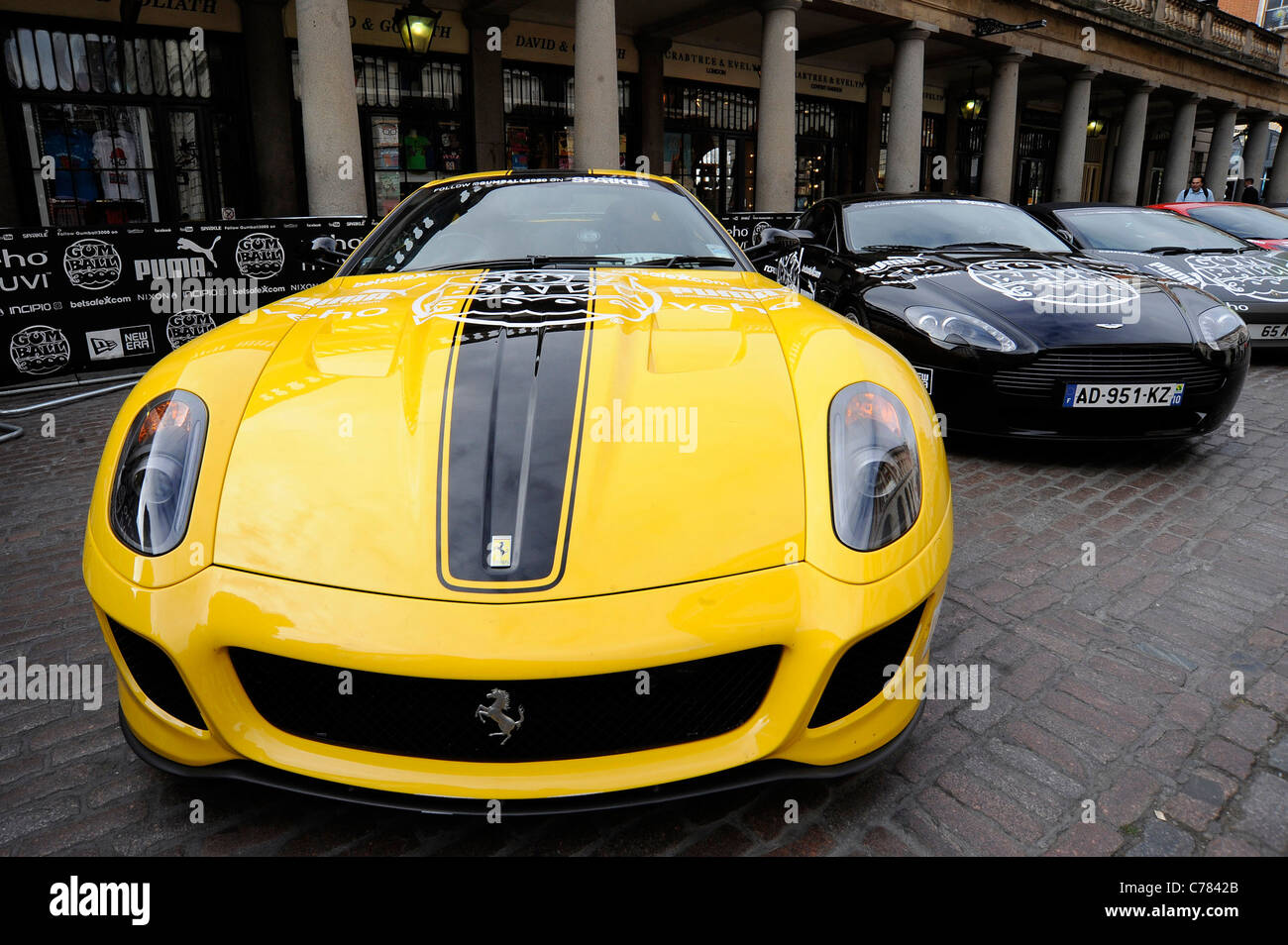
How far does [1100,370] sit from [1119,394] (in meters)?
0.16

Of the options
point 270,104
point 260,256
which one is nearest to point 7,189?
point 270,104

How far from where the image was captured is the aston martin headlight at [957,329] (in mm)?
4129

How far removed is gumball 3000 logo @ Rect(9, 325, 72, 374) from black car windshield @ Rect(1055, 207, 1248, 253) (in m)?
8.59

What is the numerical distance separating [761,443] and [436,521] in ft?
2.34

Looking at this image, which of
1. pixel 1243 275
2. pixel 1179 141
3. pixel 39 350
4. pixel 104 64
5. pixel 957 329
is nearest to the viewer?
pixel 957 329

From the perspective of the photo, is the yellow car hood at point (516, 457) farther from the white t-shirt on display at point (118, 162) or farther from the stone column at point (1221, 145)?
the stone column at point (1221, 145)

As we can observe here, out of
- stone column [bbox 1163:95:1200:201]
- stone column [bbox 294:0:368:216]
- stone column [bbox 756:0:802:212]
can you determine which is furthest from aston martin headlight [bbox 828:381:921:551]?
stone column [bbox 1163:95:1200:201]

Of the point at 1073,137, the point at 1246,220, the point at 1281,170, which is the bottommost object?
the point at 1246,220

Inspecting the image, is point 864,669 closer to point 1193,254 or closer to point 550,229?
point 550,229

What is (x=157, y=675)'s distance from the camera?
158 cm

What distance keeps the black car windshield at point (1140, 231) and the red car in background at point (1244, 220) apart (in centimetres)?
72

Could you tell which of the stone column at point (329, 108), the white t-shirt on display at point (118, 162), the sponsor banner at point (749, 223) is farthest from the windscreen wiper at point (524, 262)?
the white t-shirt on display at point (118, 162)

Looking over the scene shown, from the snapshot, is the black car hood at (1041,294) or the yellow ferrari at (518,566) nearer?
the yellow ferrari at (518,566)
